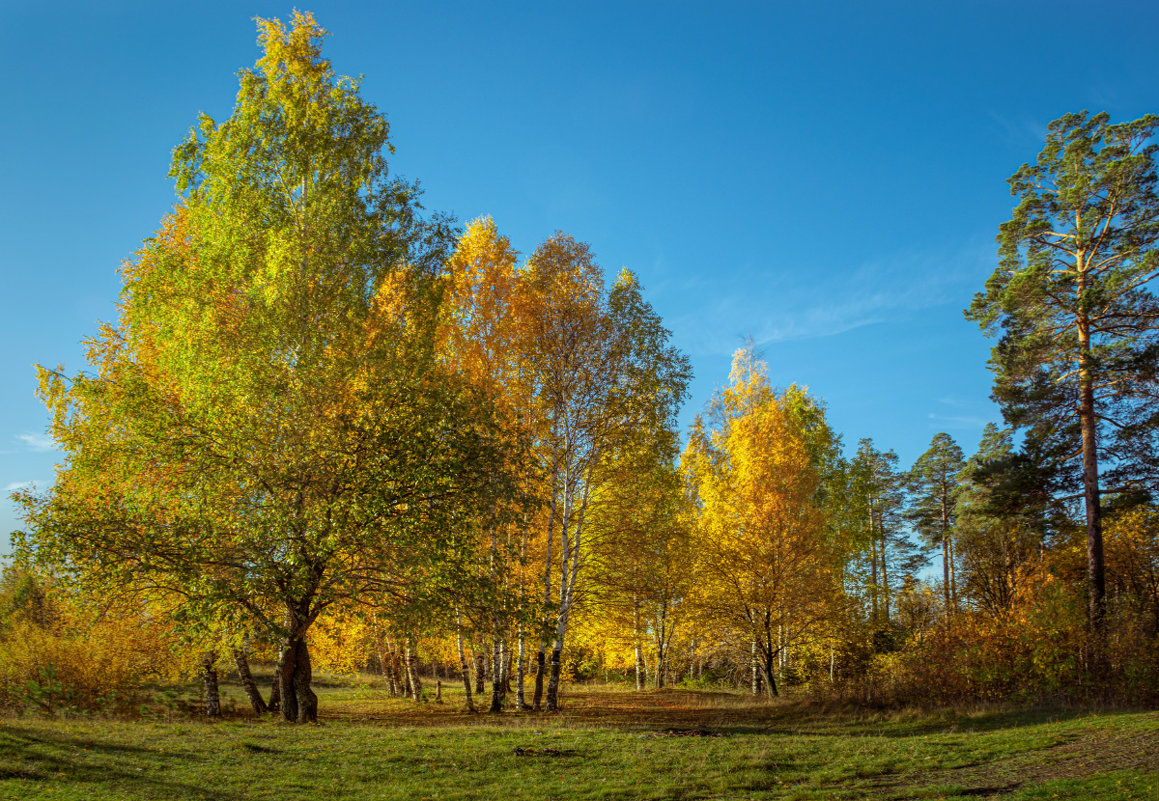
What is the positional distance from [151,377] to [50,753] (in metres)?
9.57

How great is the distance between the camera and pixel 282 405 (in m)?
14.1

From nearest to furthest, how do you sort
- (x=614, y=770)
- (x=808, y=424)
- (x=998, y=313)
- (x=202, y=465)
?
(x=614, y=770) < (x=202, y=465) < (x=998, y=313) < (x=808, y=424)

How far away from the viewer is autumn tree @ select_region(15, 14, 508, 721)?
43.8 ft

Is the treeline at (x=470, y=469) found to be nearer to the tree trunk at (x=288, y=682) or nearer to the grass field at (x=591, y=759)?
the tree trunk at (x=288, y=682)

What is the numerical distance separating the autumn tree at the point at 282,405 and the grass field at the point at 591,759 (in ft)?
8.56

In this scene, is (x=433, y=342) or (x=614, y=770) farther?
(x=433, y=342)

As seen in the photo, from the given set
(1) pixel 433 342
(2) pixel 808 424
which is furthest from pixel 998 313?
(1) pixel 433 342

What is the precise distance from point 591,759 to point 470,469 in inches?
243

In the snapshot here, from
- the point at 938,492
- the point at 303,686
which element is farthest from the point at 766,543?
the point at 938,492

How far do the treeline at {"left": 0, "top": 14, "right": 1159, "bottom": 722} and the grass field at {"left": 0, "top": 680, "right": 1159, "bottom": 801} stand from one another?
222 cm

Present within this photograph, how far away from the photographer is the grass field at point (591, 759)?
9.41 metres

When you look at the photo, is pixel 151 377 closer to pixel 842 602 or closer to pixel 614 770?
pixel 614 770

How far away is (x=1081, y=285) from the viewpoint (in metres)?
21.1

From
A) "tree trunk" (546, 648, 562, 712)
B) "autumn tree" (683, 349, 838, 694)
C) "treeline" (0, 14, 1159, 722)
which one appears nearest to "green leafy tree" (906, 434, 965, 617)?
"treeline" (0, 14, 1159, 722)
